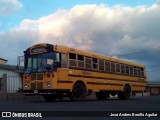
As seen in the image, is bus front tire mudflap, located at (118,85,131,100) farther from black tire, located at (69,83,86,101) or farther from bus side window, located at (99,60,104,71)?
black tire, located at (69,83,86,101)

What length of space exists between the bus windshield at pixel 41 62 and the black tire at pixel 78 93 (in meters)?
2.14

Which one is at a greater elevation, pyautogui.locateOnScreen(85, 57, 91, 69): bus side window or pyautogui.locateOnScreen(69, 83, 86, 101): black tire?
pyautogui.locateOnScreen(85, 57, 91, 69): bus side window

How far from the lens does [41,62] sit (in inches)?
738

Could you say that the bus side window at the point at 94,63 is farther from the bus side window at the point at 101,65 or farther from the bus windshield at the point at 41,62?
the bus windshield at the point at 41,62

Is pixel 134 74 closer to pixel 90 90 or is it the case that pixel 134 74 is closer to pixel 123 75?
pixel 123 75

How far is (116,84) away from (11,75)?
11.5m

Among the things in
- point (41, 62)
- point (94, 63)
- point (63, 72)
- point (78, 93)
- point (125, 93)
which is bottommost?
point (125, 93)

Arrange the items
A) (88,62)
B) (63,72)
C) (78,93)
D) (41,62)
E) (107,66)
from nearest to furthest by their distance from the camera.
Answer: (63,72) < (41,62) < (78,93) < (88,62) < (107,66)

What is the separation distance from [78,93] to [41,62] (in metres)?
2.97

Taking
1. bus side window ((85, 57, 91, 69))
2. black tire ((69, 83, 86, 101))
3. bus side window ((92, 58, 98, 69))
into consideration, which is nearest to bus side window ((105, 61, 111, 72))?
bus side window ((92, 58, 98, 69))

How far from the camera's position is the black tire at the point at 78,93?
19.2m

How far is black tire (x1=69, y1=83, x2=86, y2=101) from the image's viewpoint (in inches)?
757

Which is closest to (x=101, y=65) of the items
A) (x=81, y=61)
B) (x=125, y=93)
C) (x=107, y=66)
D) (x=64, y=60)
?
(x=107, y=66)

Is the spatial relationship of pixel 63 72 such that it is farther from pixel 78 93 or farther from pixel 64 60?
pixel 78 93
